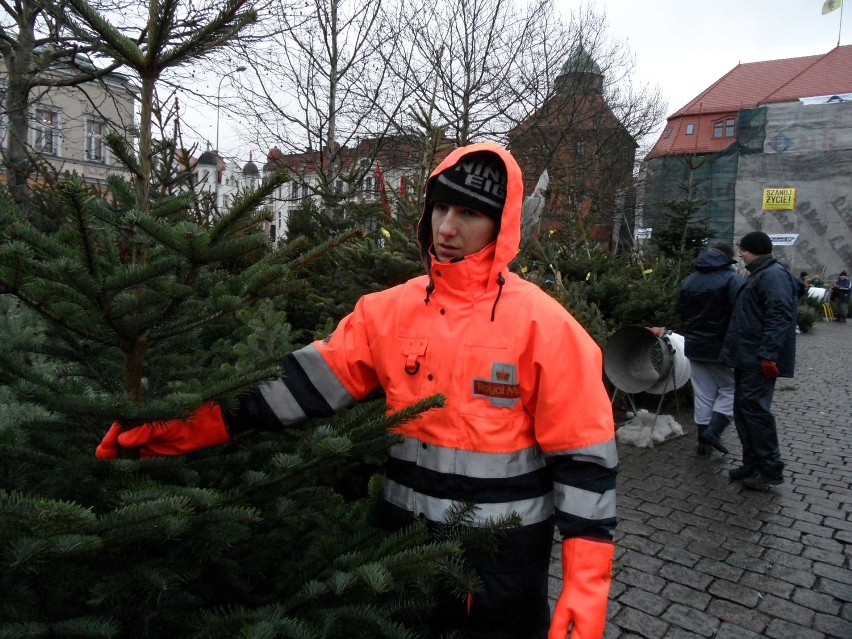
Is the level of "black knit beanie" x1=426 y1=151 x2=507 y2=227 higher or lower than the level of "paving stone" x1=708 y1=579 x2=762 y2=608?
higher

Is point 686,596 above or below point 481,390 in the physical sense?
below

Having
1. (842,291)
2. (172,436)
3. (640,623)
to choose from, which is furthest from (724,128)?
(172,436)

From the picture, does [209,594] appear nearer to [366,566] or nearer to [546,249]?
[366,566]

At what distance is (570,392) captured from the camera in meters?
1.74

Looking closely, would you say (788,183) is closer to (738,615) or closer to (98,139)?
(738,615)

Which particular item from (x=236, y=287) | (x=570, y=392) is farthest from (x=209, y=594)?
(x=570, y=392)

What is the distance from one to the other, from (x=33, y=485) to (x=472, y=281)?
1.25 m

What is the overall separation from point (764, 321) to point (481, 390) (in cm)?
434

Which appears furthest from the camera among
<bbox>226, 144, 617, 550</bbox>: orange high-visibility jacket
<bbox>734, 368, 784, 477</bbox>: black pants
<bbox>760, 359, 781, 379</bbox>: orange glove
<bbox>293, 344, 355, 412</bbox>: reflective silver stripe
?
<bbox>734, 368, 784, 477</bbox>: black pants

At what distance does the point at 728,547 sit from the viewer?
4242mm

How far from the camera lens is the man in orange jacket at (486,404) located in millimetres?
1701

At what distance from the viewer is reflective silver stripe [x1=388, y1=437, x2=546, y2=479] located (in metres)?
1.80

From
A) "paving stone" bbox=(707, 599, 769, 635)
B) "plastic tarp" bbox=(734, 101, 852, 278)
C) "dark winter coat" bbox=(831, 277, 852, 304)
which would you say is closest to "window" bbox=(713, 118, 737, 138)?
"plastic tarp" bbox=(734, 101, 852, 278)

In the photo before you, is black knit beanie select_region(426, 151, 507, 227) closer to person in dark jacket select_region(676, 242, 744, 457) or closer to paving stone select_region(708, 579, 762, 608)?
paving stone select_region(708, 579, 762, 608)
